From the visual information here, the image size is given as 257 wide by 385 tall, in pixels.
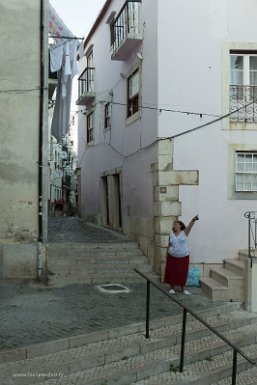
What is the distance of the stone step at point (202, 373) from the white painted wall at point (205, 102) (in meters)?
3.90

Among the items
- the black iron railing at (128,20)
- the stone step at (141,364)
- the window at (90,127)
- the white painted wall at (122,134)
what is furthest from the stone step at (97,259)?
the window at (90,127)

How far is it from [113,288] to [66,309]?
1929mm

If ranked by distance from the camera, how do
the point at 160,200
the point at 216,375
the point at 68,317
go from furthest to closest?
the point at 160,200 → the point at 68,317 → the point at 216,375

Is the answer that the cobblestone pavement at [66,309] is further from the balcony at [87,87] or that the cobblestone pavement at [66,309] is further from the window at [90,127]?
the window at [90,127]

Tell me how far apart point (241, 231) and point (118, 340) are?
484 cm

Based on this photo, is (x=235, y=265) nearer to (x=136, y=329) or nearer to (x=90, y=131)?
(x=136, y=329)

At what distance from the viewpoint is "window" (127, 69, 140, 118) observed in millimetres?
12215

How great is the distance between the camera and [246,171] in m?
10.3

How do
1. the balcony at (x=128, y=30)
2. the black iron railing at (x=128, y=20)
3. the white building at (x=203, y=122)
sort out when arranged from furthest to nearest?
the black iron railing at (x=128, y=20), the balcony at (x=128, y=30), the white building at (x=203, y=122)

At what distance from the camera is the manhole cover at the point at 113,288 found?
29.3 feet

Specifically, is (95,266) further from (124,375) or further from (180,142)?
(124,375)

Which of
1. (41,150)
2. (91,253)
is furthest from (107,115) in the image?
(91,253)

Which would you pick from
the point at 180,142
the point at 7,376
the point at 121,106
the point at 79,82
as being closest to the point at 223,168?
the point at 180,142

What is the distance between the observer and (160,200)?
10047 millimetres
